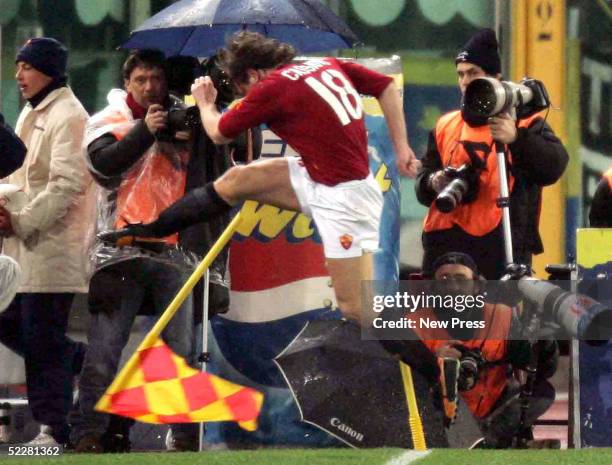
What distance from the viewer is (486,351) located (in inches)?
376

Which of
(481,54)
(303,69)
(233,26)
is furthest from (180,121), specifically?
(481,54)

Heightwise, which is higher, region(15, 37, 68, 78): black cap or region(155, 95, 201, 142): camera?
region(15, 37, 68, 78): black cap

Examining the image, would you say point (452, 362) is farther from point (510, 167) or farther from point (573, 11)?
point (573, 11)

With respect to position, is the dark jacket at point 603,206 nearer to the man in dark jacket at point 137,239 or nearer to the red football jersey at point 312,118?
the red football jersey at point 312,118

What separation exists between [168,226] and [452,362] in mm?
1427

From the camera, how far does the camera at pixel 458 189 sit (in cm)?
948

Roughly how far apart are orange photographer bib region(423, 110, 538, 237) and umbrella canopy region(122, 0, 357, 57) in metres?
0.83

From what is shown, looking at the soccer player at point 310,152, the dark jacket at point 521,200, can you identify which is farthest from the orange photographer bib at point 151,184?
the dark jacket at point 521,200

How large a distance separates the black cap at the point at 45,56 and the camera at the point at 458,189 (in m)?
1.97

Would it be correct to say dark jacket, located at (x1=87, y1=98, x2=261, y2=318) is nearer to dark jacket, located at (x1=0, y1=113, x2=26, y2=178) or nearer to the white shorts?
dark jacket, located at (x1=0, y1=113, x2=26, y2=178)

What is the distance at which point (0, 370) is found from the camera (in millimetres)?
10352

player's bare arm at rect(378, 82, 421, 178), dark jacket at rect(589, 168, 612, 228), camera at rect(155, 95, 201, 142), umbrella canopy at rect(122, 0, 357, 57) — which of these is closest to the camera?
player's bare arm at rect(378, 82, 421, 178)

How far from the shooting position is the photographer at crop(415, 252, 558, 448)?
952cm

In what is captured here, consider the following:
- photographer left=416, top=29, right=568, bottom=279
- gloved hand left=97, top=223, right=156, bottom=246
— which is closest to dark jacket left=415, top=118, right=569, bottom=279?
photographer left=416, top=29, right=568, bottom=279
